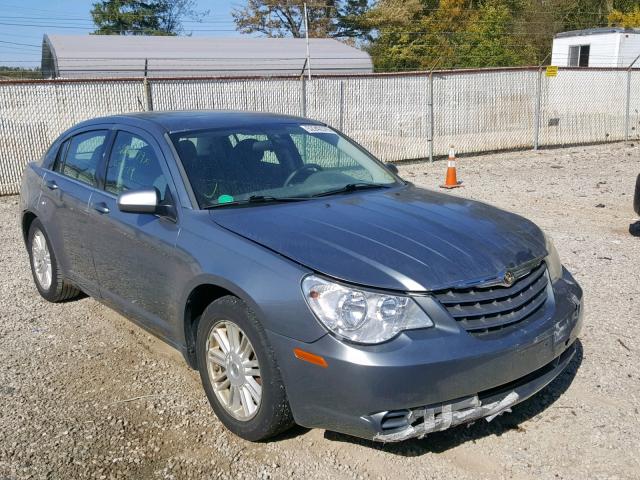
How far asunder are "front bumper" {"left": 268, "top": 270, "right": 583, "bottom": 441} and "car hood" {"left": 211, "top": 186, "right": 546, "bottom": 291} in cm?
23

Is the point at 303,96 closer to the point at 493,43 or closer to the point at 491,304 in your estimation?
the point at 491,304

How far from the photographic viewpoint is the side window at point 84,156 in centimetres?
471

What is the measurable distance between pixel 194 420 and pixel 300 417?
922mm

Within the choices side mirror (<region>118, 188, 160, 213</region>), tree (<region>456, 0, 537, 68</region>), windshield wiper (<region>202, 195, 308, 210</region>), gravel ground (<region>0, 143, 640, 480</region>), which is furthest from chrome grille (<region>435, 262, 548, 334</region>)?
tree (<region>456, 0, 537, 68</region>)

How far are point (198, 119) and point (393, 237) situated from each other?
73.5 inches

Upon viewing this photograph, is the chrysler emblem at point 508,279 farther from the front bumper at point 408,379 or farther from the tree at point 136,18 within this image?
the tree at point 136,18

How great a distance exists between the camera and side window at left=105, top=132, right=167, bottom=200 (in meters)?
4.05

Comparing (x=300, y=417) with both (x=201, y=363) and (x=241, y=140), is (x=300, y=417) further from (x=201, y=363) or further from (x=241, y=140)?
(x=241, y=140)

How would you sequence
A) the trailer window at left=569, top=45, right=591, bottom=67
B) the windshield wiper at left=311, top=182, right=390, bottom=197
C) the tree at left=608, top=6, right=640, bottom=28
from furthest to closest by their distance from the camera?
1. the tree at left=608, top=6, right=640, bottom=28
2. the trailer window at left=569, top=45, right=591, bottom=67
3. the windshield wiper at left=311, top=182, right=390, bottom=197

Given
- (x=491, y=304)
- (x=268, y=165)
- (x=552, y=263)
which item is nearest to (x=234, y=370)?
(x=491, y=304)

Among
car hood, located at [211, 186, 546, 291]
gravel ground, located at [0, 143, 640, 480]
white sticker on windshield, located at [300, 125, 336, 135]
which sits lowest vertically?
gravel ground, located at [0, 143, 640, 480]

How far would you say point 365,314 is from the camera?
2820mm

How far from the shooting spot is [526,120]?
16.5m

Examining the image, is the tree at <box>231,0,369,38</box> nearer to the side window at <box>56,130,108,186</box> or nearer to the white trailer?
the white trailer
